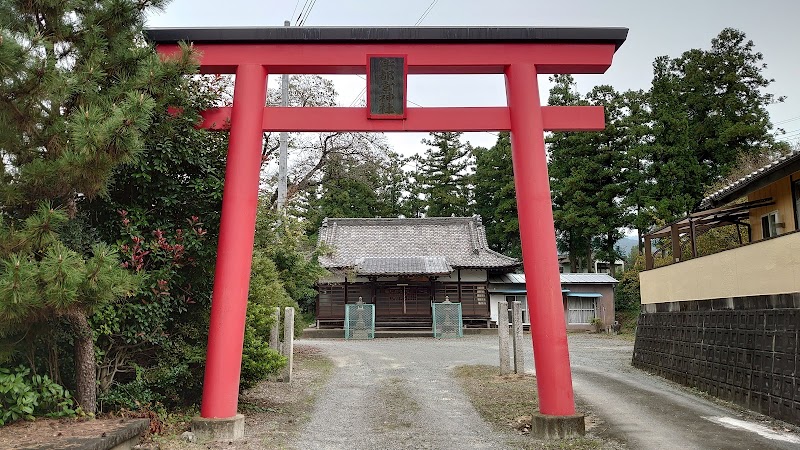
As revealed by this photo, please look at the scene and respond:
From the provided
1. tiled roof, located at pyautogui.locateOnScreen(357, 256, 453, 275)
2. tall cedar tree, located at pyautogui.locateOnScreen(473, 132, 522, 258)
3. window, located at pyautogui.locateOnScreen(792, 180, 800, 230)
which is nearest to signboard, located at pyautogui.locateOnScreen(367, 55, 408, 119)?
window, located at pyautogui.locateOnScreen(792, 180, 800, 230)

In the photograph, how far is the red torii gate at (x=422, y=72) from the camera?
23.6 ft

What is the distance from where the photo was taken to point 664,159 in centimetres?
3005

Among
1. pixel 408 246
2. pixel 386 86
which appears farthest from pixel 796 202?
pixel 408 246

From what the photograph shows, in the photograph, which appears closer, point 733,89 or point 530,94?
point 530,94

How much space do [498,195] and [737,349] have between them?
30.1 meters

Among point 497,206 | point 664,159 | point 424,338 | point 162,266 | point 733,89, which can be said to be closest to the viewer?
point 162,266

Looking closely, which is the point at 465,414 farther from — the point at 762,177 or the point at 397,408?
the point at 762,177

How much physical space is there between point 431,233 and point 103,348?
A: 999 inches

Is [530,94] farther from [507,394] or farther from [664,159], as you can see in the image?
[664,159]

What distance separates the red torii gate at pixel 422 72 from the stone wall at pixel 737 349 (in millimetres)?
3618

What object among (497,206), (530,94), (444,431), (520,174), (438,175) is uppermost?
(438,175)

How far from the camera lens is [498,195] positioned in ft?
129

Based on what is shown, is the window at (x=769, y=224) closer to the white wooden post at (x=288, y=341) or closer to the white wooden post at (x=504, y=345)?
the white wooden post at (x=504, y=345)

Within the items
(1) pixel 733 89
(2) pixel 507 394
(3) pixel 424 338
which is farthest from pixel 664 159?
(2) pixel 507 394
